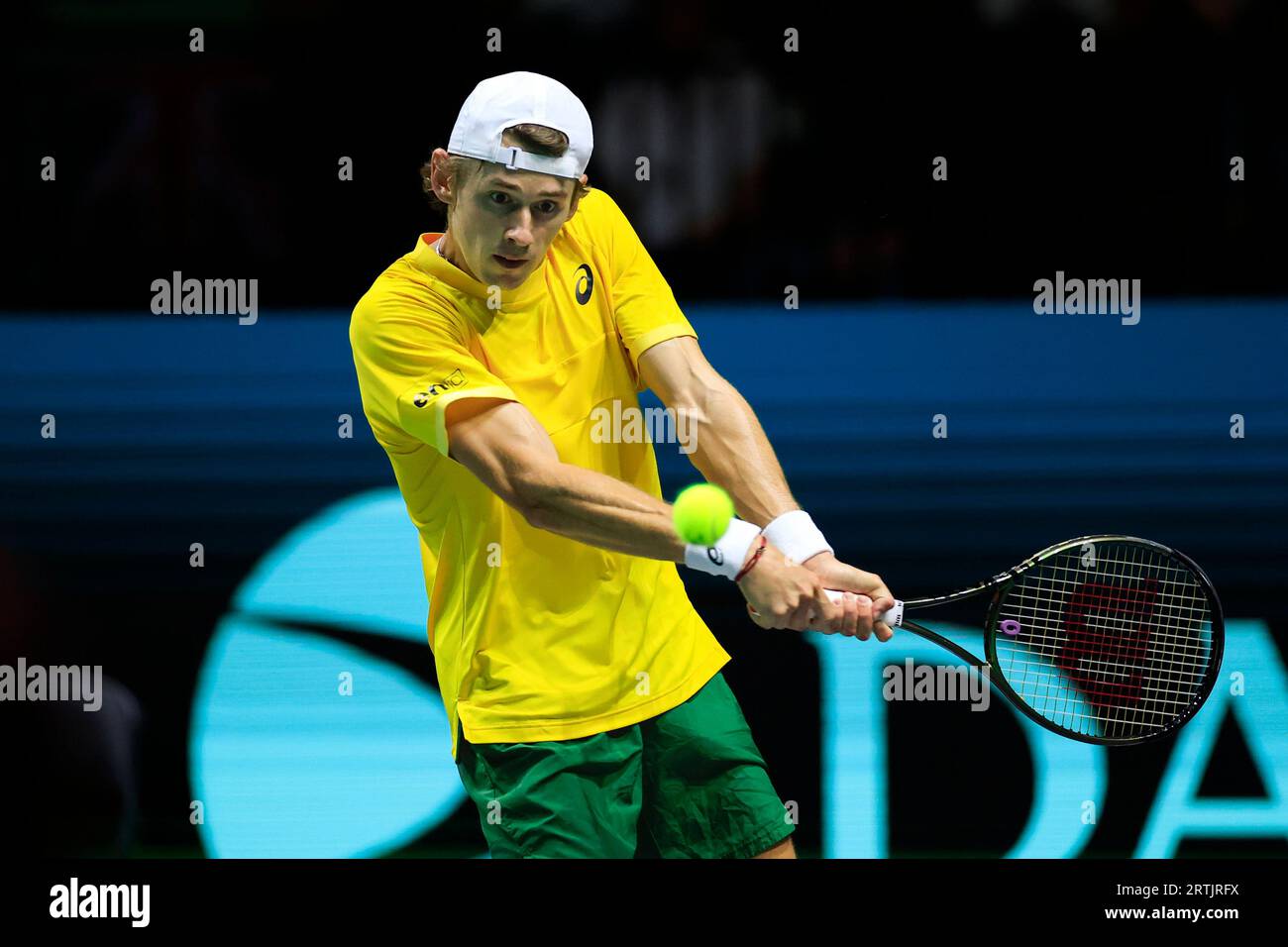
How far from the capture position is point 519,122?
3619 mm

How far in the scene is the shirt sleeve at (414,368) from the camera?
354 centimetres

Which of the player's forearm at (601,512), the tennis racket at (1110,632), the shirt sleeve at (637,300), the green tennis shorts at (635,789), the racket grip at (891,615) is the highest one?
the shirt sleeve at (637,300)

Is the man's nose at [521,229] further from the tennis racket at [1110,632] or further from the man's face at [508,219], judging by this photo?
the tennis racket at [1110,632]

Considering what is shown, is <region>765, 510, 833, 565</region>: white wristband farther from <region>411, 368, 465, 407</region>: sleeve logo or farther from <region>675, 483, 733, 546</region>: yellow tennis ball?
<region>411, 368, 465, 407</region>: sleeve logo

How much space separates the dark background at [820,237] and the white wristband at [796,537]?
955mm

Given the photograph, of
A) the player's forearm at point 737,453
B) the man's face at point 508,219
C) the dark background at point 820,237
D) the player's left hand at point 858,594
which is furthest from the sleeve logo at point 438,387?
the dark background at point 820,237

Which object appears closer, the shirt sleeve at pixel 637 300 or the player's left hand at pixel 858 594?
the player's left hand at pixel 858 594

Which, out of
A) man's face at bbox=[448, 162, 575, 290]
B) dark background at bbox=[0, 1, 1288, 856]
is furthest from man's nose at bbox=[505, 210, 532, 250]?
dark background at bbox=[0, 1, 1288, 856]

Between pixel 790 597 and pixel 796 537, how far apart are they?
248 mm

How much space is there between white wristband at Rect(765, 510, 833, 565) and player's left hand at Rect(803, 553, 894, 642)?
19mm

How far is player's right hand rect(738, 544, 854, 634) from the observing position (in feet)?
11.4

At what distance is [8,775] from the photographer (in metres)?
4.78
